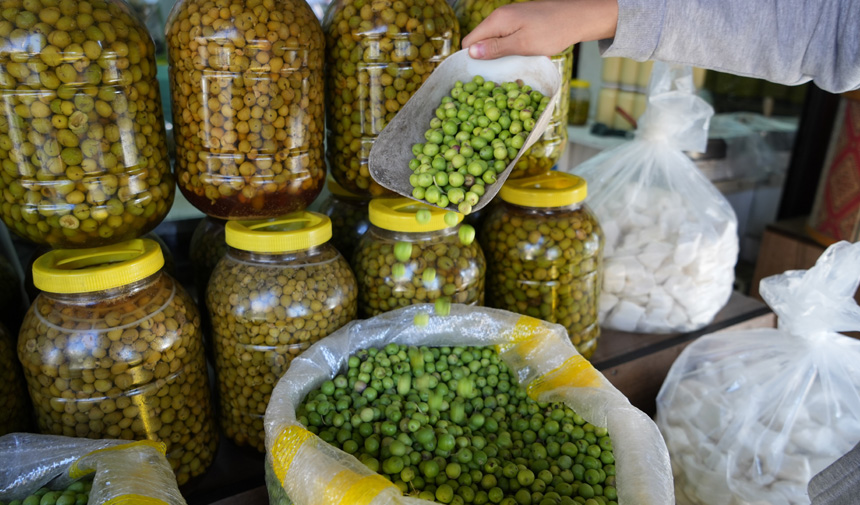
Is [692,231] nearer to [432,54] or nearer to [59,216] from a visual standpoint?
[432,54]

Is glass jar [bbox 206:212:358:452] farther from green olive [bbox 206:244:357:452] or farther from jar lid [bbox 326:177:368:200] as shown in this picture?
jar lid [bbox 326:177:368:200]

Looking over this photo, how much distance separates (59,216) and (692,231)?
156 centimetres

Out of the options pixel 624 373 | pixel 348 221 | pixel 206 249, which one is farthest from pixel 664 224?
pixel 206 249

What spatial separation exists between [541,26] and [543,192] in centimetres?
39

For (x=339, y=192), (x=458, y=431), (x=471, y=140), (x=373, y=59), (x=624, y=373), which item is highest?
(x=373, y=59)

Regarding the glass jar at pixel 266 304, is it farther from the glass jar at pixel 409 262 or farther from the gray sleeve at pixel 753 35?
the gray sleeve at pixel 753 35

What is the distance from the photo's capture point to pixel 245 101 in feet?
3.46

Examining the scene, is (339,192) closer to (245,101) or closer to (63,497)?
(245,101)

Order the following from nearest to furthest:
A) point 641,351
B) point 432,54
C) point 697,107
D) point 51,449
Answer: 1. point 51,449
2. point 432,54
3. point 641,351
4. point 697,107

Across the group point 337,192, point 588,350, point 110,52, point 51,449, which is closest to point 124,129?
point 110,52

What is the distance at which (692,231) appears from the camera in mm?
1703

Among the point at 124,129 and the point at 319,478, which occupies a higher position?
the point at 124,129

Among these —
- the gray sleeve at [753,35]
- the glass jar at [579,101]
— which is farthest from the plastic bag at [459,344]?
the glass jar at [579,101]

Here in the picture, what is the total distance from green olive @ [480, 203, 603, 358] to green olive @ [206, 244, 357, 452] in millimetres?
412
